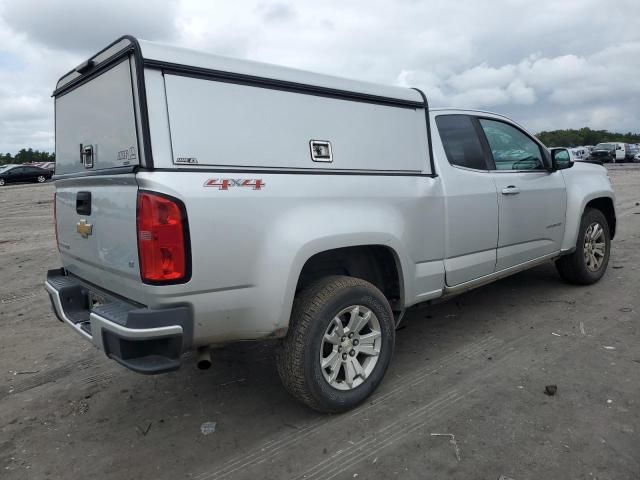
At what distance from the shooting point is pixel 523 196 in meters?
4.42

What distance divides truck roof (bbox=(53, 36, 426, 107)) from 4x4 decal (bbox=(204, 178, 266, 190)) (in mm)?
553

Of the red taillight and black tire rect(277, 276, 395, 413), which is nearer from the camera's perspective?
the red taillight

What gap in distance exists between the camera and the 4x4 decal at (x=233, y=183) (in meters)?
2.51

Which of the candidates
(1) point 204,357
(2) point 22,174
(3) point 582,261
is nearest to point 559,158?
(3) point 582,261

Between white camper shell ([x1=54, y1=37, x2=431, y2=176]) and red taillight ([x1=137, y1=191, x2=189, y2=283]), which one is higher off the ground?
white camper shell ([x1=54, y1=37, x2=431, y2=176])

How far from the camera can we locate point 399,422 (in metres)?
2.96

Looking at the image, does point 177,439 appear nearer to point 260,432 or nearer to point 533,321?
point 260,432

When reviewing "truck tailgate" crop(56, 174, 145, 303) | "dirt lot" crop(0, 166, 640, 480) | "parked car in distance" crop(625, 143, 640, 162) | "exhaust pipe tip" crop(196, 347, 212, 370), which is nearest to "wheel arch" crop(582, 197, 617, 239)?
"dirt lot" crop(0, 166, 640, 480)

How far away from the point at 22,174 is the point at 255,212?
116 feet

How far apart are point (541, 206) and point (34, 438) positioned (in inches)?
171

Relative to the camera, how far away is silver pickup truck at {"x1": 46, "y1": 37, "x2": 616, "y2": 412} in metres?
2.45

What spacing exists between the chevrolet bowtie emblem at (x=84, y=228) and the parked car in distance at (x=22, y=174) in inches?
1324

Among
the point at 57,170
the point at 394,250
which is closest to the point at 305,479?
the point at 394,250

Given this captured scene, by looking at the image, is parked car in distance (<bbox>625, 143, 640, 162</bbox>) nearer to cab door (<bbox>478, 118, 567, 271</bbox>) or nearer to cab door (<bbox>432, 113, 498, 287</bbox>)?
cab door (<bbox>478, 118, 567, 271</bbox>)
